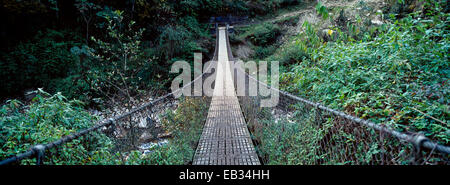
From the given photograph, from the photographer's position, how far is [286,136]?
61.2 inches

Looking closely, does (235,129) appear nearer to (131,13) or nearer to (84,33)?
(131,13)

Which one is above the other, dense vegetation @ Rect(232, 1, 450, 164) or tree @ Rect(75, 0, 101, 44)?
tree @ Rect(75, 0, 101, 44)

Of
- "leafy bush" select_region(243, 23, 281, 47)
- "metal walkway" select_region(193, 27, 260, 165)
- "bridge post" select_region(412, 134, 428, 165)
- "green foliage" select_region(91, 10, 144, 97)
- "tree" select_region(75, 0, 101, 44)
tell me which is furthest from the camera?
"leafy bush" select_region(243, 23, 281, 47)

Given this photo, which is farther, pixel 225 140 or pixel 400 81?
pixel 225 140

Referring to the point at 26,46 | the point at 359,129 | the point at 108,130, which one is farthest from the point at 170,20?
the point at 359,129

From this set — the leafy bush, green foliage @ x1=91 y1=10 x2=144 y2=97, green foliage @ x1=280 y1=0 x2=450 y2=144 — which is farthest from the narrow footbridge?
the leafy bush

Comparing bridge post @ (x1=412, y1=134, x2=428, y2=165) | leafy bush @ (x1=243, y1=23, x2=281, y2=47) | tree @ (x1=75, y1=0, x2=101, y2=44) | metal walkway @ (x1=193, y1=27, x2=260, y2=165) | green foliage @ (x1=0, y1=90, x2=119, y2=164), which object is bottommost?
metal walkway @ (x1=193, y1=27, x2=260, y2=165)

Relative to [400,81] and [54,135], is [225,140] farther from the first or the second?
[400,81]

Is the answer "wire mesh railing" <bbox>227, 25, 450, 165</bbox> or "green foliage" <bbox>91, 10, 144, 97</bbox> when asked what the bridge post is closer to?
"wire mesh railing" <bbox>227, 25, 450, 165</bbox>

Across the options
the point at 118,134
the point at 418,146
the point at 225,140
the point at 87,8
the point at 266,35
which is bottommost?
the point at 225,140

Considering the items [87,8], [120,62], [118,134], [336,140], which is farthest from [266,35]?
[118,134]

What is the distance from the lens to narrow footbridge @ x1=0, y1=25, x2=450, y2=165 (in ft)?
2.68

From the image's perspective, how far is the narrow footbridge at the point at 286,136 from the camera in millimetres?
817
